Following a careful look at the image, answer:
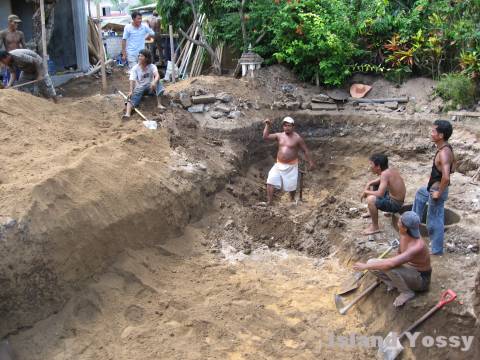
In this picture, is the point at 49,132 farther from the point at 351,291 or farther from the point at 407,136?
the point at 407,136

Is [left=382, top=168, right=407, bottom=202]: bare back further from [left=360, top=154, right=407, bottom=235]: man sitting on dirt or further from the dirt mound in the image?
the dirt mound

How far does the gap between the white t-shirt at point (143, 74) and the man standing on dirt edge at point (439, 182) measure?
5.25 meters

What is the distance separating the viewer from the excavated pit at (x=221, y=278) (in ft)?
18.0

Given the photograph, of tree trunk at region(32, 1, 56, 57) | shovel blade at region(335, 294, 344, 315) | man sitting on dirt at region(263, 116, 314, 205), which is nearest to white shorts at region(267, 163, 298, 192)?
man sitting on dirt at region(263, 116, 314, 205)

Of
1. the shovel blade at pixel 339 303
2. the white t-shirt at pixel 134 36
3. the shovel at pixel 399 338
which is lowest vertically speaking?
the shovel blade at pixel 339 303

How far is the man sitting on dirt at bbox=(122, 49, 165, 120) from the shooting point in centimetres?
907

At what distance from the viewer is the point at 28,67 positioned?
29.7 feet

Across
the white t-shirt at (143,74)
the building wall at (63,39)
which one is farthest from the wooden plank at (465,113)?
the building wall at (63,39)

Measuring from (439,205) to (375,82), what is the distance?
6.10 m

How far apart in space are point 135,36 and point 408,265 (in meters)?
8.88

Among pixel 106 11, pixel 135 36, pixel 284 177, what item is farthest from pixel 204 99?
pixel 106 11

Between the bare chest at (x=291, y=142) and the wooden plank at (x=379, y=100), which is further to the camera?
the wooden plank at (x=379, y=100)

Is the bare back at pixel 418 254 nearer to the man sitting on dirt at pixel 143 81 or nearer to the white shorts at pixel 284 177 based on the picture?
the white shorts at pixel 284 177

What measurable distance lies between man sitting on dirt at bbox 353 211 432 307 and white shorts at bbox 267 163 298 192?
140 inches
